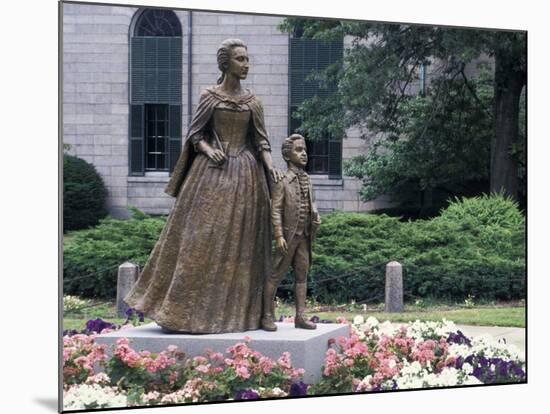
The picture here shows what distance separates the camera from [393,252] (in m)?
16.6

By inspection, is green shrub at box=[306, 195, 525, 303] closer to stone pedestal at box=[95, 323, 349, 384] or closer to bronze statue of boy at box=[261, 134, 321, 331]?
bronze statue of boy at box=[261, 134, 321, 331]

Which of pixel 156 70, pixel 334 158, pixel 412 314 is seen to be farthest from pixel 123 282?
pixel 412 314

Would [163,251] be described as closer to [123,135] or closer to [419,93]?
[123,135]

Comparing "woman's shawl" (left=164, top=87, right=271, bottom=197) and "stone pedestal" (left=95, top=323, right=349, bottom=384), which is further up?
"woman's shawl" (left=164, top=87, right=271, bottom=197)

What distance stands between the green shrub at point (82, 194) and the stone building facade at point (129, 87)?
14cm

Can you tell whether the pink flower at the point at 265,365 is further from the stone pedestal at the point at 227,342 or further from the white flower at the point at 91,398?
the white flower at the point at 91,398

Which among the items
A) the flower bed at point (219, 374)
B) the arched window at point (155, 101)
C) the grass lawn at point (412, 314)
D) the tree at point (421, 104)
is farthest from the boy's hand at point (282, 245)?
the tree at point (421, 104)

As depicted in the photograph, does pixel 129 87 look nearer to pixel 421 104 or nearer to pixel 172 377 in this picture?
pixel 421 104

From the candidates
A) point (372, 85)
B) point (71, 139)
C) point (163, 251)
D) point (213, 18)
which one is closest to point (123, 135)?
point (71, 139)

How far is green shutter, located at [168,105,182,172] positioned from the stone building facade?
0.07 m

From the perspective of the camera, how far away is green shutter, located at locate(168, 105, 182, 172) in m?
14.4

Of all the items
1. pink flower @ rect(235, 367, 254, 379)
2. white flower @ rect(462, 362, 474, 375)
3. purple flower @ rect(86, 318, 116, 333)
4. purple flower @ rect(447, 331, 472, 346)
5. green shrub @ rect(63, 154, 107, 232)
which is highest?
green shrub @ rect(63, 154, 107, 232)

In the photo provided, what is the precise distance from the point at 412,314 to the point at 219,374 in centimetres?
554

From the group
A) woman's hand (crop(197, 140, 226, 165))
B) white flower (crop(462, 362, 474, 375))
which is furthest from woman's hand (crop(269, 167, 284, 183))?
white flower (crop(462, 362, 474, 375))
